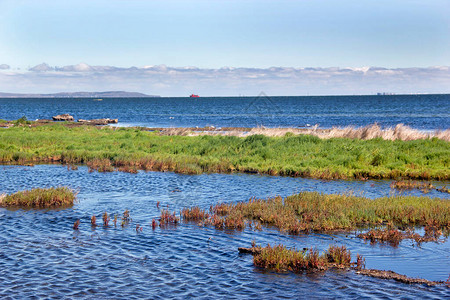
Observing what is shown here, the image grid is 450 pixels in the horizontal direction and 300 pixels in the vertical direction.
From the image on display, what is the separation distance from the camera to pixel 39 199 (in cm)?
1819

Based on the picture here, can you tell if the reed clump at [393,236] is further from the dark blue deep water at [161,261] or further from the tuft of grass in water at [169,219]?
the tuft of grass in water at [169,219]

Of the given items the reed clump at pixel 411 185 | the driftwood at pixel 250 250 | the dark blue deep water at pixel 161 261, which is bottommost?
the dark blue deep water at pixel 161 261

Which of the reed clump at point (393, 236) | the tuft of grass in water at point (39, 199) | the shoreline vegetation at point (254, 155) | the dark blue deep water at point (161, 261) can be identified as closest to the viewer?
the dark blue deep water at point (161, 261)

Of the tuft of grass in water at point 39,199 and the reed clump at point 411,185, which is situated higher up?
the reed clump at point 411,185

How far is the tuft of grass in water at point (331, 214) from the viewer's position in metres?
15.2

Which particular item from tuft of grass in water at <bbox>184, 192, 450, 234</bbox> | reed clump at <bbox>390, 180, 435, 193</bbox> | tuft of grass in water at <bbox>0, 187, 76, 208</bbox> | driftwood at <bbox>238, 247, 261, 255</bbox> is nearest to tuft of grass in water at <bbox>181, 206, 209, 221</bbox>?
tuft of grass in water at <bbox>184, 192, 450, 234</bbox>

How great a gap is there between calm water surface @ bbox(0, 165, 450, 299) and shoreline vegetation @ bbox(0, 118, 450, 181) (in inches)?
349

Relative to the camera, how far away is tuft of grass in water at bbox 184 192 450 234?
15164mm

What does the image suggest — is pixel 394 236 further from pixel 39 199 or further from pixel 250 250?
pixel 39 199

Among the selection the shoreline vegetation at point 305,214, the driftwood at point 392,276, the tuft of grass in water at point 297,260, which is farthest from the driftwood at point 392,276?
the shoreline vegetation at point 305,214

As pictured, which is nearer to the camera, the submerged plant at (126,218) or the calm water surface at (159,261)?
the calm water surface at (159,261)

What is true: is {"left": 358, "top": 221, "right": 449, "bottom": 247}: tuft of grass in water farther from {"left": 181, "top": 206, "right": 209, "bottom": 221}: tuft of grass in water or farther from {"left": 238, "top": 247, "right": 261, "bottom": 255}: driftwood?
{"left": 181, "top": 206, "right": 209, "bottom": 221}: tuft of grass in water

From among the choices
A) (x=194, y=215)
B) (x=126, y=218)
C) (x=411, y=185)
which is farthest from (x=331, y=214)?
(x=411, y=185)

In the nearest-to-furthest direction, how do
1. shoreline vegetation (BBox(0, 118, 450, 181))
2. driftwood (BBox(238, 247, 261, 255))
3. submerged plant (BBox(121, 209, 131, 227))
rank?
driftwood (BBox(238, 247, 261, 255)) < submerged plant (BBox(121, 209, 131, 227)) < shoreline vegetation (BBox(0, 118, 450, 181))
